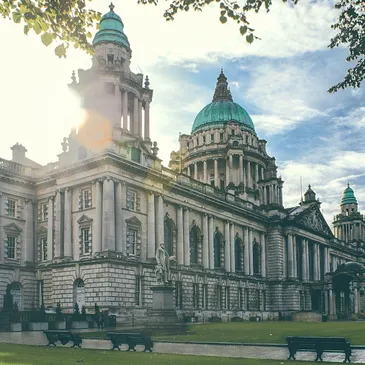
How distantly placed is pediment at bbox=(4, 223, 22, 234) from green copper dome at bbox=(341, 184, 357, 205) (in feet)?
333

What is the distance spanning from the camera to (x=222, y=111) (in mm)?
104562

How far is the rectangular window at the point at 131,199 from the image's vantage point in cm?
5180

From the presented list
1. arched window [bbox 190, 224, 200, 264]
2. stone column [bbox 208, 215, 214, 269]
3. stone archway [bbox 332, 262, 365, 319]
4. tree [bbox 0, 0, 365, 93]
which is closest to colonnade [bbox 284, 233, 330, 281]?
stone archway [bbox 332, 262, 365, 319]

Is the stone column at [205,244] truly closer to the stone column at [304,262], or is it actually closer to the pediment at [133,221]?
the pediment at [133,221]

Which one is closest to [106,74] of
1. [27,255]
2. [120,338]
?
[27,255]

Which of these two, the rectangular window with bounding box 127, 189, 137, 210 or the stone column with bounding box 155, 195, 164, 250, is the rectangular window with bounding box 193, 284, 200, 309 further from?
the rectangular window with bounding box 127, 189, 137, 210

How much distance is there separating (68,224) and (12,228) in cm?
563

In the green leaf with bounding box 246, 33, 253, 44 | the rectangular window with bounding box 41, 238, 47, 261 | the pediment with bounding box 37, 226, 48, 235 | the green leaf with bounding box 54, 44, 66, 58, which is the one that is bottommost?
the rectangular window with bounding box 41, 238, 47, 261

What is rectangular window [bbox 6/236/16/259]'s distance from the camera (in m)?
53.2

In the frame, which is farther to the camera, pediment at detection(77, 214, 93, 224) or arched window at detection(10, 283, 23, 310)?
arched window at detection(10, 283, 23, 310)

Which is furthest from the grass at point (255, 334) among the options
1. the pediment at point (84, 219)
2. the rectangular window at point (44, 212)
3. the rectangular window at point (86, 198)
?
the rectangular window at point (44, 212)

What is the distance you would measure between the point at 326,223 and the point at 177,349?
76.2m

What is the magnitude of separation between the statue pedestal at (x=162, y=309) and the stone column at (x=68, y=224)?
58.8 ft

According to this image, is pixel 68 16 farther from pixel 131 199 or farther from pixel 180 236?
pixel 180 236
